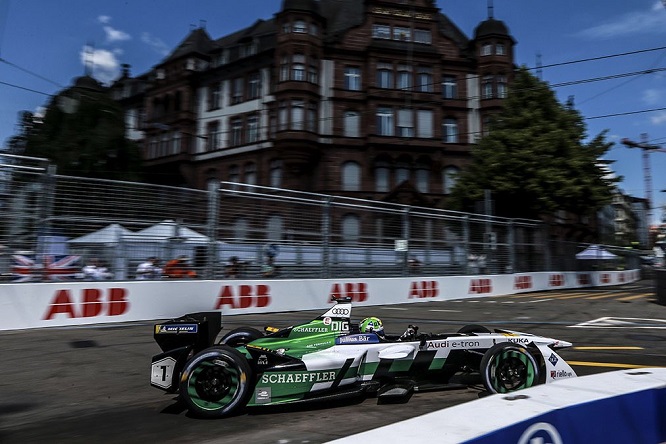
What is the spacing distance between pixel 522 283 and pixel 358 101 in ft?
62.8

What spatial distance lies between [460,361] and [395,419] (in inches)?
44.5

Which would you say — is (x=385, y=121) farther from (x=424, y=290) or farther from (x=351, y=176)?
(x=424, y=290)

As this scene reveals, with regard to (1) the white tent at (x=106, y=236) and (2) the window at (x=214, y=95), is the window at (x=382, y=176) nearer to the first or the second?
(2) the window at (x=214, y=95)

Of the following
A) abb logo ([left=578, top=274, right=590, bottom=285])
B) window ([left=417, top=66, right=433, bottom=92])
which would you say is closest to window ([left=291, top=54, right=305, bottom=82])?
window ([left=417, top=66, right=433, bottom=92])

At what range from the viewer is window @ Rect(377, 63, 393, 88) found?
35469mm

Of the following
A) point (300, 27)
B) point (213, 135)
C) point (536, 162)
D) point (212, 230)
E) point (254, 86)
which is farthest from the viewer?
point (213, 135)

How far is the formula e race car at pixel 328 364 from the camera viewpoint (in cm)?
446

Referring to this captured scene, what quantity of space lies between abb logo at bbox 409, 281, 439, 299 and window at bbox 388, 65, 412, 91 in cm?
2171

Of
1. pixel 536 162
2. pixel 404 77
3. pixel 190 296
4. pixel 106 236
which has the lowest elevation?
pixel 190 296

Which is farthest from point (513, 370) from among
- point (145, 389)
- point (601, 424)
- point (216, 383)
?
point (145, 389)

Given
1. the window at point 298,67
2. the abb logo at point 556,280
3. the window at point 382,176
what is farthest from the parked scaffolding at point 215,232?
the window at point 298,67

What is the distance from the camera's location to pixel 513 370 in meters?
5.00

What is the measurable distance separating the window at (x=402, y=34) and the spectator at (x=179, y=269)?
2901 centimetres

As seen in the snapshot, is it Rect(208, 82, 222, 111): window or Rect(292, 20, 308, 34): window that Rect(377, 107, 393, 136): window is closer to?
Rect(292, 20, 308, 34): window
